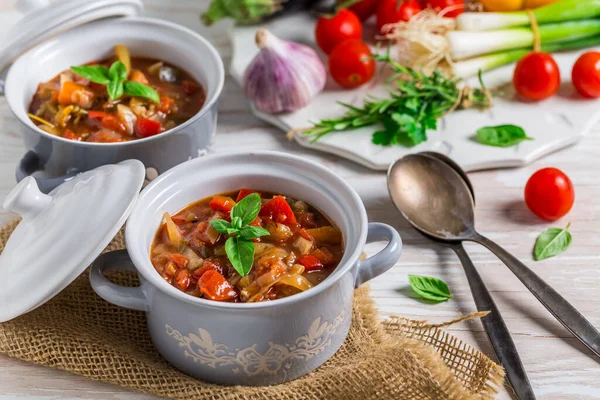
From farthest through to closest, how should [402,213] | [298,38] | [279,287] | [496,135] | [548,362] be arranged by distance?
[298,38], [496,135], [402,213], [548,362], [279,287]

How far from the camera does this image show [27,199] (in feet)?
7.45

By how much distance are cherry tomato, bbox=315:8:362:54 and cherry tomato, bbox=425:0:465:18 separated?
A: 18.2 inches

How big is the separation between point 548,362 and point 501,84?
1.81 metres

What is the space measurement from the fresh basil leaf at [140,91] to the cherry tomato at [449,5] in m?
1.81

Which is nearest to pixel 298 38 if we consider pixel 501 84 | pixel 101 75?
pixel 501 84

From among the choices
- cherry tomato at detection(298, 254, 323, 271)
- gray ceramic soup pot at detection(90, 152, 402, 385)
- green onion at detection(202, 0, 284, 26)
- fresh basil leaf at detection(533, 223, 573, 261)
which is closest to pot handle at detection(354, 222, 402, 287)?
gray ceramic soup pot at detection(90, 152, 402, 385)

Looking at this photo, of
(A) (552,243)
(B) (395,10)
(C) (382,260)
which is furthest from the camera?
(B) (395,10)

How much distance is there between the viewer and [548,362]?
244 cm

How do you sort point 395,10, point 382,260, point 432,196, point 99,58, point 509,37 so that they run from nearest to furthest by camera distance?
point 382,260 < point 432,196 < point 99,58 < point 509,37 < point 395,10

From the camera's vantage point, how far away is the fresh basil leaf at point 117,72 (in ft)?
10.3

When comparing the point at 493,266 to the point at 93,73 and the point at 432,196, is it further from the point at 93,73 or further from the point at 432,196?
the point at 93,73

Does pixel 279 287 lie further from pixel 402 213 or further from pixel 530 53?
pixel 530 53

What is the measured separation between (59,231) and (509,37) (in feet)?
8.64

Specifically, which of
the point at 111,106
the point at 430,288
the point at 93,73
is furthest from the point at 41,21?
the point at 430,288
